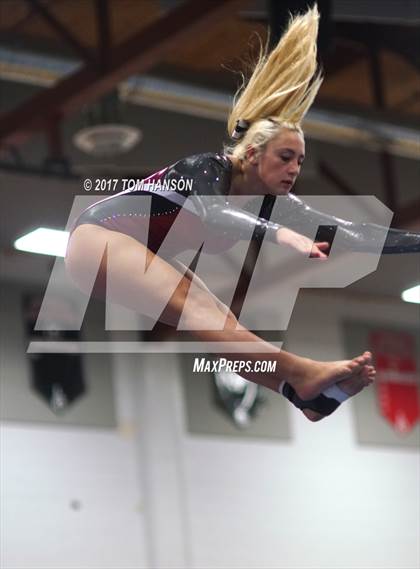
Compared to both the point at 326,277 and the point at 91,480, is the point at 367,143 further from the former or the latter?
the point at 91,480

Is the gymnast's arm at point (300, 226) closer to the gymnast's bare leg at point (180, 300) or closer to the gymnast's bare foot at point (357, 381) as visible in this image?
the gymnast's bare leg at point (180, 300)

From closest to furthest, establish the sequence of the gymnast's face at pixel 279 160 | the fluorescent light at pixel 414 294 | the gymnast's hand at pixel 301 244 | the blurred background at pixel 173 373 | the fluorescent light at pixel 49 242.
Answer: the gymnast's hand at pixel 301 244
the gymnast's face at pixel 279 160
the fluorescent light at pixel 414 294
the fluorescent light at pixel 49 242
the blurred background at pixel 173 373

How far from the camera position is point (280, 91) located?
3.25 metres

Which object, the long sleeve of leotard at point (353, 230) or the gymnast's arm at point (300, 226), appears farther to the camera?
the long sleeve of leotard at point (353, 230)

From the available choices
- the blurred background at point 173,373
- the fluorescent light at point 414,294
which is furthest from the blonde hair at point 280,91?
the blurred background at point 173,373

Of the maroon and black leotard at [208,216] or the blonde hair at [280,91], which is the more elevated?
the blonde hair at [280,91]

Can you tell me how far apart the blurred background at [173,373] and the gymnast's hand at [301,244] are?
3929mm

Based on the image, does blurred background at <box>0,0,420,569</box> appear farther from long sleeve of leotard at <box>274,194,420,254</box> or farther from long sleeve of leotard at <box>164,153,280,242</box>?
long sleeve of leotard at <box>164,153,280,242</box>

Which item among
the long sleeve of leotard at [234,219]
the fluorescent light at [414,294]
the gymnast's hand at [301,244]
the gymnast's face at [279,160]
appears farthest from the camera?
the fluorescent light at [414,294]

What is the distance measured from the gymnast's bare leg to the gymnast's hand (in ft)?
1.02

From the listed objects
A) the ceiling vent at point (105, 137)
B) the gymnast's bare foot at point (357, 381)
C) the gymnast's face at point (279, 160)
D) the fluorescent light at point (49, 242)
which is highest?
the ceiling vent at point (105, 137)

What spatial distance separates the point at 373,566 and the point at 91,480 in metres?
3.24

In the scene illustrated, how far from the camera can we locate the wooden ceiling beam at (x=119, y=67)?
6238 mm

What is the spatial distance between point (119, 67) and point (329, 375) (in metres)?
3.95
